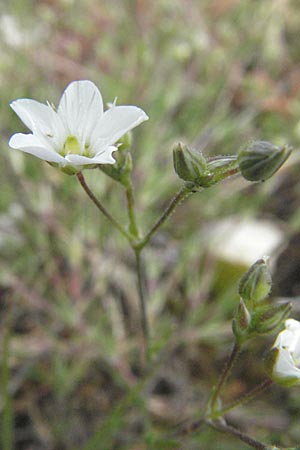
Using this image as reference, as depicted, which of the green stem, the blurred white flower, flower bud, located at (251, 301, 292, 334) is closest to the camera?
flower bud, located at (251, 301, 292, 334)

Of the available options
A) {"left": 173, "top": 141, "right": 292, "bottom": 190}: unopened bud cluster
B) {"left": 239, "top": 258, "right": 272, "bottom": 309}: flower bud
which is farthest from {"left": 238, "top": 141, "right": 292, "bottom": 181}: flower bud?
{"left": 239, "top": 258, "right": 272, "bottom": 309}: flower bud

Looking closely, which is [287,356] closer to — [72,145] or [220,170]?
[220,170]

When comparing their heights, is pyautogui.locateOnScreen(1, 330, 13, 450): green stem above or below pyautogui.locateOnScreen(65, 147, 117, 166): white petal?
below

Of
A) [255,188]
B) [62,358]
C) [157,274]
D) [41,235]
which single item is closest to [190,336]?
[157,274]

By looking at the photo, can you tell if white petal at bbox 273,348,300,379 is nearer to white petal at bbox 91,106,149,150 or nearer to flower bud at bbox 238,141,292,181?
flower bud at bbox 238,141,292,181

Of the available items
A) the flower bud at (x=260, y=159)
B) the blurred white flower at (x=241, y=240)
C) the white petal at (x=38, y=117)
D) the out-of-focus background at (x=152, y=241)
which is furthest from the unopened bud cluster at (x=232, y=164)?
the blurred white flower at (x=241, y=240)

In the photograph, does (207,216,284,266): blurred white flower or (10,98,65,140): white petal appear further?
(207,216,284,266): blurred white flower
